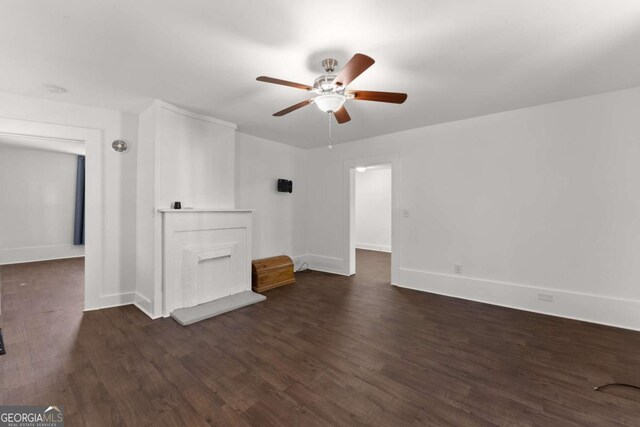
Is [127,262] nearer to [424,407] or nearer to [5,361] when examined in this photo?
[5,361]

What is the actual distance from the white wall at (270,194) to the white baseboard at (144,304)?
1.70 meters

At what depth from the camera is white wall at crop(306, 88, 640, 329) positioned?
8.84 ft

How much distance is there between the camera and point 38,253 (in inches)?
226

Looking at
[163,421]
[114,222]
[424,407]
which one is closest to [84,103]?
[114,222]

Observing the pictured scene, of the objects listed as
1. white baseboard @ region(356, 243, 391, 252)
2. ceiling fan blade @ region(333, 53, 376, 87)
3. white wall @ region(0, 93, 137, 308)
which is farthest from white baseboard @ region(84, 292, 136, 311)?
white baseboard @ region(356, 243, 391, 252)

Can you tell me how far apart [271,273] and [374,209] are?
15.2 ft

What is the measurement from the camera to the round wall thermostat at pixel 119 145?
3215 millimetres

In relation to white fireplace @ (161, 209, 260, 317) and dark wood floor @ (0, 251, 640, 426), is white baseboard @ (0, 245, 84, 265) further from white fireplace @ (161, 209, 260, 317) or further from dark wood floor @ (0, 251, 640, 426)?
white fireplace @ (161, 209, 260, 317)

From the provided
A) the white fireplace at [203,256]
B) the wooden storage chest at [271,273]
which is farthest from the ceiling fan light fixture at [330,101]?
the wooden storage chest at [271,273]

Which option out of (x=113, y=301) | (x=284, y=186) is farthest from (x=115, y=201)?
(x=284, y=186)

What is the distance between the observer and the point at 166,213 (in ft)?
9.43

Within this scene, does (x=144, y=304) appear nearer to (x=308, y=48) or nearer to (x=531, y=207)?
(x=308, y=48)

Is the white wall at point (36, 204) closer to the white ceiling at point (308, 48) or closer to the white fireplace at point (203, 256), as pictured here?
the white ceiling at point (308, 48)

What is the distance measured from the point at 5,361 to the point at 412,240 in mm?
4549
